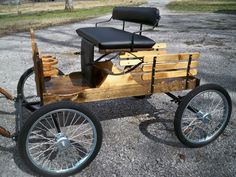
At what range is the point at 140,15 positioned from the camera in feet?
12.3

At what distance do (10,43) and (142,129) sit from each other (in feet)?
19.6

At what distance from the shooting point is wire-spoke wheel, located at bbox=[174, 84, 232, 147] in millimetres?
3074

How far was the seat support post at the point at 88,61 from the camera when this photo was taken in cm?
330

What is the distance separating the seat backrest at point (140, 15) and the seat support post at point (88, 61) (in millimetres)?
725

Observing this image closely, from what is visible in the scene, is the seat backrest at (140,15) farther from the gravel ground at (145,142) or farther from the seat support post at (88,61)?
the gravel ground at (145,142)

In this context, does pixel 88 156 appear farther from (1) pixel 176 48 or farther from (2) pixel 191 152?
(1) pixel 176 48

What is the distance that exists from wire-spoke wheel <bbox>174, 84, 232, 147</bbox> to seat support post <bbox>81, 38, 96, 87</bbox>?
95 cm

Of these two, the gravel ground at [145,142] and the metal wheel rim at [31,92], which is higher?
the gravel ground at [145,142]

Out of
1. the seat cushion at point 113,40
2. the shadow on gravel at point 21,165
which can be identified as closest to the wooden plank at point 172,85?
the seat cushion at point 113,40

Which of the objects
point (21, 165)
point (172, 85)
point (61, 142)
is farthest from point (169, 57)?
point (21, 165)

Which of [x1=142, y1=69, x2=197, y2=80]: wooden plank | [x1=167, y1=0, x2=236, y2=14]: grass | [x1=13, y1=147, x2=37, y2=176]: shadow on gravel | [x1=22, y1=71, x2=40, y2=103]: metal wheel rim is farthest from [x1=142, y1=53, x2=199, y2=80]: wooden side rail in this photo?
[x1=167, y1=0, x2=236, y2=14]: grass

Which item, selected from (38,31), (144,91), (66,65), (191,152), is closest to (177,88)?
(144,91)

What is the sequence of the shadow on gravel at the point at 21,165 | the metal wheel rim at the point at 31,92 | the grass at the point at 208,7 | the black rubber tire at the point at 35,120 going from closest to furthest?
the black rubber tire at the point at 35,120, the shadow on gravel at the point at 21,165, the metal wheel rim at the point at 31,92, the grass at the point at 208,7

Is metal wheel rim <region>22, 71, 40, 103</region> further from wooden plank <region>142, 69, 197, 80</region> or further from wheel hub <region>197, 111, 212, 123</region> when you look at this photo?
wheel hub <region>197, 111, 212, 123</region>
